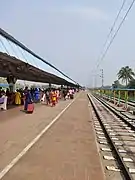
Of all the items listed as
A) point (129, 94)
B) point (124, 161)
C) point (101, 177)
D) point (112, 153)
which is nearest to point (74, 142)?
point (112, 153)

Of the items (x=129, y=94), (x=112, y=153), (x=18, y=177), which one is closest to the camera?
(x=18, y=177)

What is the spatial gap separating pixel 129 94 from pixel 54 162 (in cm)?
2298

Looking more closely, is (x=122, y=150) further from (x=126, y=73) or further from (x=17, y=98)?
(x=126, y=73)

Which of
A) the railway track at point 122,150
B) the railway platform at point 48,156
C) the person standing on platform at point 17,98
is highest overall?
the person standing on platform at point 17,98

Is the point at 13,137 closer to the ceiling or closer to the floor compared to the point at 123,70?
closer to the floor

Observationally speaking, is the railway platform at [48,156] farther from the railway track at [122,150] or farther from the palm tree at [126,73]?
the palm tree at [126,73]

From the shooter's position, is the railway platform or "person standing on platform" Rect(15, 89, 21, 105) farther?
"person standing on platform" Rect(15, 89, 21, 105)

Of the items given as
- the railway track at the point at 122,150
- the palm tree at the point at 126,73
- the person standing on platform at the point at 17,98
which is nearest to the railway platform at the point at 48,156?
the railway track at the point at 122,150

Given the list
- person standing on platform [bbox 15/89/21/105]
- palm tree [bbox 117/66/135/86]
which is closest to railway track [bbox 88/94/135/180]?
person standing on platform [bbox 15/89/21/105]

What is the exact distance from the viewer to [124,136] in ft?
43.5

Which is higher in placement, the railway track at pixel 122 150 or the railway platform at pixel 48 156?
the railway platform at pixel 48 156

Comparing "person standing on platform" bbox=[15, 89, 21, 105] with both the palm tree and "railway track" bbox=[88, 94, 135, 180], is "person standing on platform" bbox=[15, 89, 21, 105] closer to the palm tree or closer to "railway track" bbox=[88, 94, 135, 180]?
"railway track" bbox=[88, 94, 135, 180]

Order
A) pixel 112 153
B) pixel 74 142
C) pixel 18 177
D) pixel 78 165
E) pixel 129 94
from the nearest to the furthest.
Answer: pixel 18 177 → pixel 78 165 → pixel 112 153 → pixel 74 142 → pixel 129 94

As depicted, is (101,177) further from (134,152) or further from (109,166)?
(134,152)
